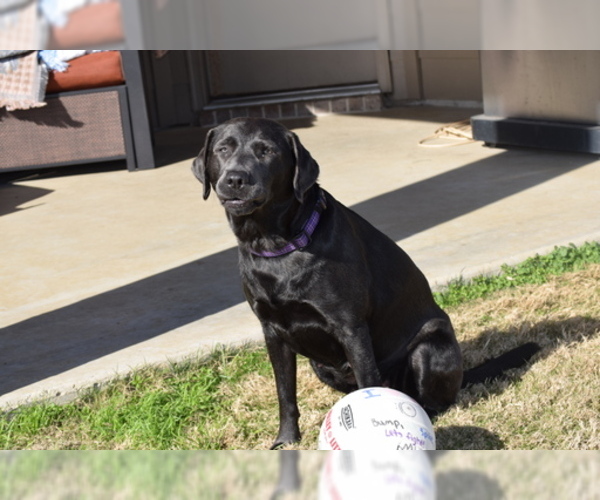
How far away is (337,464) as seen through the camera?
2.36 feet

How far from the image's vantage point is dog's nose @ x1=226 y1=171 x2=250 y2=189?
2.29 metres

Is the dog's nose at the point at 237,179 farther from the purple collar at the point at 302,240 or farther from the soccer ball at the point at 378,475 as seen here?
the soccer ball at the point at 378,475

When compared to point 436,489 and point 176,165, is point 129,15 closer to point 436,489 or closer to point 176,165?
point 436,489

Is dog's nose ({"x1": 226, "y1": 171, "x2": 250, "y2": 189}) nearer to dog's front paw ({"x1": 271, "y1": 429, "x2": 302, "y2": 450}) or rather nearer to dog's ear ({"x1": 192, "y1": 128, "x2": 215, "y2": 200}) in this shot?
dog's ear ({"x1": 192, "y1": 128, "x2": 215, "y2": 200})

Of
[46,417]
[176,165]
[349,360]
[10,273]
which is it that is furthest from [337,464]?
[176,165]

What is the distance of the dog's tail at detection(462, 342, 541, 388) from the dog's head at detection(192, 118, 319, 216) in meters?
1.00

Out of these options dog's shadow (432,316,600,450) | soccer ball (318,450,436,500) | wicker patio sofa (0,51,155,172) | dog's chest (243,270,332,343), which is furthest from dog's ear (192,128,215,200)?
wicker patio sofa (0,51,155,172)

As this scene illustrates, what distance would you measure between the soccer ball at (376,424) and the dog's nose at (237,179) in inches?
24.5

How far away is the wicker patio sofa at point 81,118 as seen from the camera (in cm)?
698

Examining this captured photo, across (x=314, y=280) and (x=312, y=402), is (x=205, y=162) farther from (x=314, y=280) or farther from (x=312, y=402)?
(x=312, y=402)

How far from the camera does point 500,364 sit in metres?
3.05

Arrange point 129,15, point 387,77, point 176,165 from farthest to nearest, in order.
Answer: point 387,77 < point 176,165 < point 129,15

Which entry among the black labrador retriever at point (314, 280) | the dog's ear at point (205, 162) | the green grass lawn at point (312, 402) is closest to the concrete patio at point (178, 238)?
the green grass lawn at point (312, 402)

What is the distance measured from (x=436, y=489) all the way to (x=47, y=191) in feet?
22.1
